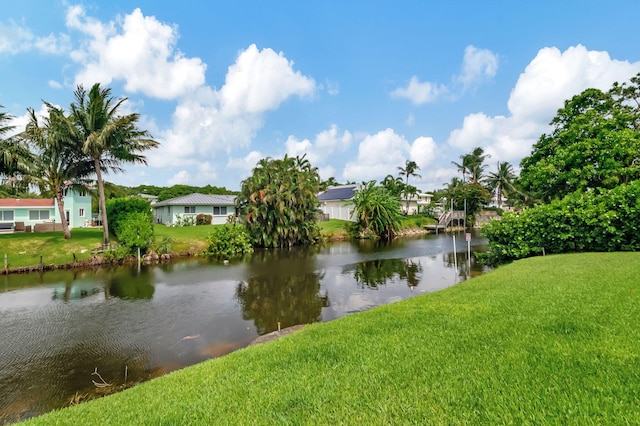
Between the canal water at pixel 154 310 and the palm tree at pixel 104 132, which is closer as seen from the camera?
the canal water at pixel 154 310

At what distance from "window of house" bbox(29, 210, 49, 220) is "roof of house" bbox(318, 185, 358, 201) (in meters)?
34.2

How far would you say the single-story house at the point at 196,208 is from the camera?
124 ft

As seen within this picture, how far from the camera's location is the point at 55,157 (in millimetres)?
22953

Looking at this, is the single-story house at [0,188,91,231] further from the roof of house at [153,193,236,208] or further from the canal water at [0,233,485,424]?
the canal water at [0,233,485,424]

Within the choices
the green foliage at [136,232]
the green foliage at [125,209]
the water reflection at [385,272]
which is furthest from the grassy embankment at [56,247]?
the water reflection at [385,272]

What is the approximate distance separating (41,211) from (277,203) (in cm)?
2548

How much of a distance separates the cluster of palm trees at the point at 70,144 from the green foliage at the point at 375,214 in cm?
2355

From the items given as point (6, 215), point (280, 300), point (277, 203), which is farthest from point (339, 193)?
point (280, 300)

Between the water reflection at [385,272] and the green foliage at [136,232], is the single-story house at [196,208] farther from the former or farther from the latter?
the water reflection at [385,272]

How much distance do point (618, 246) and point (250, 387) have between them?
1570 cm

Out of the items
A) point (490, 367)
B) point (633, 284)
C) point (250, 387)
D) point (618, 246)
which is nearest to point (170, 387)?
→ point (250, 387)

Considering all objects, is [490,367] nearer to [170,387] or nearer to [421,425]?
[421,425]

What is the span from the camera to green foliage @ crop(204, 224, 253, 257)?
25.9 metres

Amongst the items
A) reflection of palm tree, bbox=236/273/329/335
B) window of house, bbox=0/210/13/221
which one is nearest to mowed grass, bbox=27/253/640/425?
reflection of palm tree, bbox=236/273/329/335
